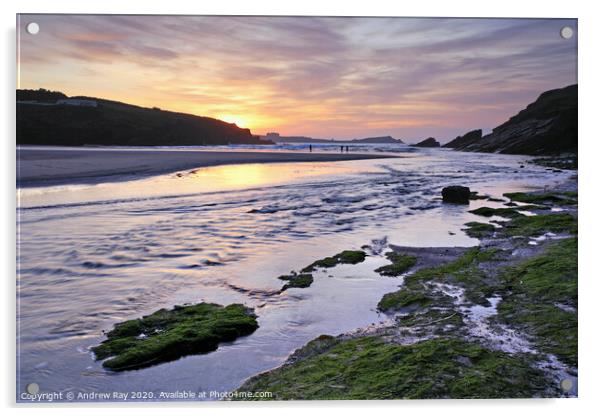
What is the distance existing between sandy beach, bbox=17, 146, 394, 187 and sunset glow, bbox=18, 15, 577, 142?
44.4 inches

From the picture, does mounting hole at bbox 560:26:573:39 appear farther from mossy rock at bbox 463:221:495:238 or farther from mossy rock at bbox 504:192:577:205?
mossy rock at bbox 463:221:495:238

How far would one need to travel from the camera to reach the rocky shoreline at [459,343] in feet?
12.3

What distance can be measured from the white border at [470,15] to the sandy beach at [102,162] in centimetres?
83

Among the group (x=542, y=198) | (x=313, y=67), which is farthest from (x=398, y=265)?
(x=542, y=198)

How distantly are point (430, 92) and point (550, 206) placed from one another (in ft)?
16.6

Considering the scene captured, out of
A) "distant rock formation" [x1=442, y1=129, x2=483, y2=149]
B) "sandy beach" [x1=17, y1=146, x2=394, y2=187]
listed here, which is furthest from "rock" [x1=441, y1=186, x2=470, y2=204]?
"sandy beach" [x1=17, y1=146, x2=394, y2=187]

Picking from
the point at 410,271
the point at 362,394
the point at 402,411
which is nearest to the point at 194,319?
the point at 362,394

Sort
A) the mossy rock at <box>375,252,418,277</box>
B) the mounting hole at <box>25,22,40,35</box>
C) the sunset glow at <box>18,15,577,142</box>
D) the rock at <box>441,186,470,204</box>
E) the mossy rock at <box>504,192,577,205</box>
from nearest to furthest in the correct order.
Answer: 1. the mounting hole at <box>25,22,40,35</box>
2. the sunset glow at <box>18,15,577,142</box>
3. the mossy rock at <box>375,252,418,277</box>
4. the mossy rock at <box>504,192,577,205</box>
5. the rock at <box>441,186,470,204</box>

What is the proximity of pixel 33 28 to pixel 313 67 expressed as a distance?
3.77m

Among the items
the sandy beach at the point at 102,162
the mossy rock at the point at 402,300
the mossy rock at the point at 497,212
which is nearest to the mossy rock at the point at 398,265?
the mossy rock at the point at 402,300

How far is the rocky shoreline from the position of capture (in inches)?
148

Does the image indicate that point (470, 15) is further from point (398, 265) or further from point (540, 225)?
point (540, 225)

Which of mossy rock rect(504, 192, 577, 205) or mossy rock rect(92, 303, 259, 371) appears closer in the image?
mossy rock rect(92, 303, 259, 371)

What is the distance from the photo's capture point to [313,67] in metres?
6.48
